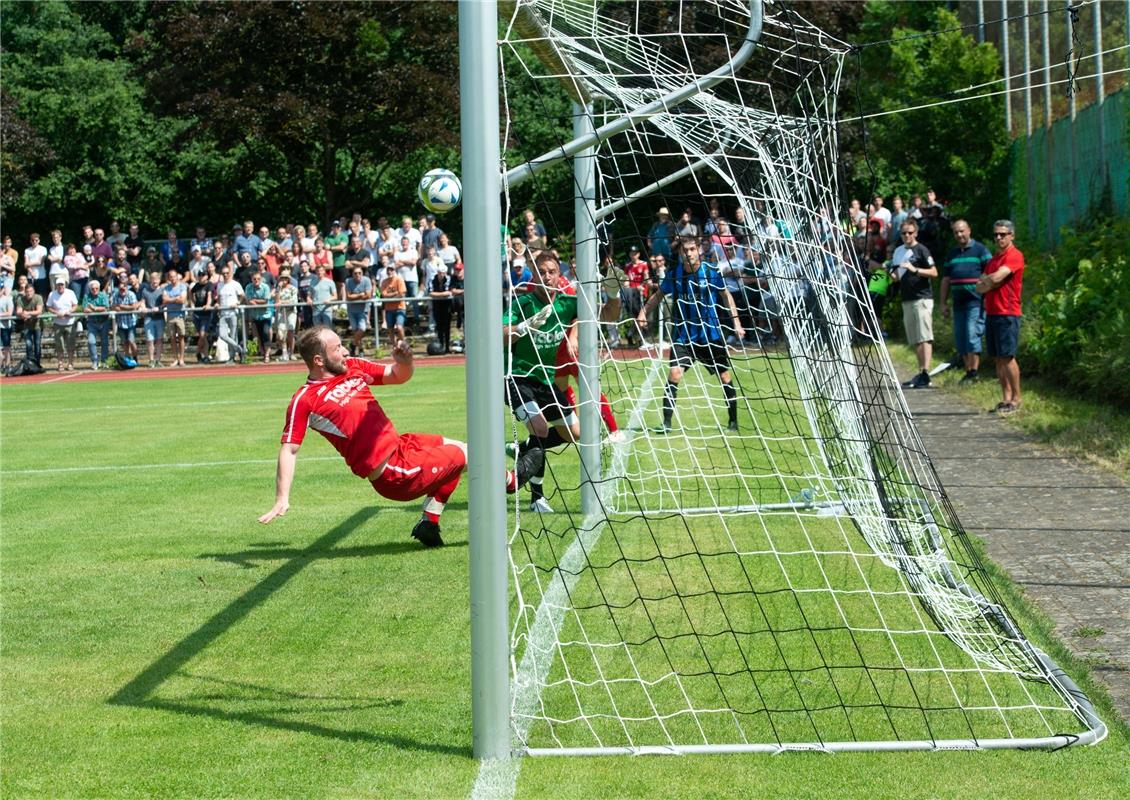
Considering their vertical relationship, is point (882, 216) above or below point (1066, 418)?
above

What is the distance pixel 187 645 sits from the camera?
20.6 feet

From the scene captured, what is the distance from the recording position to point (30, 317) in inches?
1070

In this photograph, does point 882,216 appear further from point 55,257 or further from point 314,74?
point 55,257

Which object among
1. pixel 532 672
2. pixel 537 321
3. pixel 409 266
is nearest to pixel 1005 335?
pixel 537 321

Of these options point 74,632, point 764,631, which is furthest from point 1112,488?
point 74,632

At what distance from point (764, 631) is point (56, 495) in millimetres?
7097

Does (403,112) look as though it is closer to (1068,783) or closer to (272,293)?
(272,293)

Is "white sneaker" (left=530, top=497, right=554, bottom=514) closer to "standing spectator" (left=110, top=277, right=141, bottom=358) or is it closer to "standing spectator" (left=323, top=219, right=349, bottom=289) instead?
"standing spectator" (left=323, top=219, right=349, bottom=289)

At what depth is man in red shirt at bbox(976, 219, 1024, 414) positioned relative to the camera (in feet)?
46.4

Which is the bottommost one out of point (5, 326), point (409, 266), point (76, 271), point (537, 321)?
point (537, 321)

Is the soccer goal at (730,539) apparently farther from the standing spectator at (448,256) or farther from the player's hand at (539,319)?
the standing spectator at (448,256)

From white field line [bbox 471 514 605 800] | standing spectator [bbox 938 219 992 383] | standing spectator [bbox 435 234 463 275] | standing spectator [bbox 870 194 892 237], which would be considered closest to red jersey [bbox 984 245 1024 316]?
standing spectator [bbox 938 219 992 383]

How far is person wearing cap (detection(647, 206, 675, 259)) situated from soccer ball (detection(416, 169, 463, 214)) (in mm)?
1778

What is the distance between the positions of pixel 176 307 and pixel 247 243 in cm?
274
